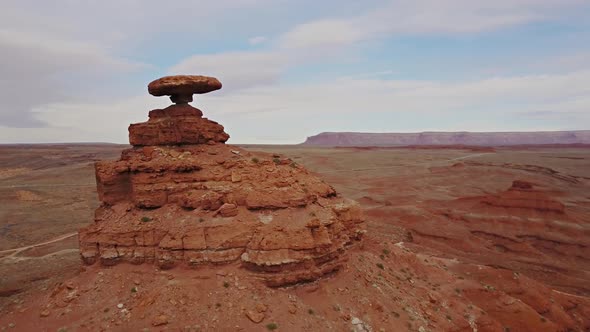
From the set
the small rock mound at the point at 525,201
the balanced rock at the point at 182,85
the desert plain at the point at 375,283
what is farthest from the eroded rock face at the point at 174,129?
the small rock mound at the point at 525,201

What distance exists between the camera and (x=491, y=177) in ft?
245

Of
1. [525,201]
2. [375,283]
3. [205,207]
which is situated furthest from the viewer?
[525,201]

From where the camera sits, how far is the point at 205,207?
49.5 feet

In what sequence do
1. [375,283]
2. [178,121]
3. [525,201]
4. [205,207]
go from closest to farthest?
[205,207]
[375,283]
[178,121]
[525,201]

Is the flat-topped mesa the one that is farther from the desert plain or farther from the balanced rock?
the desert plain

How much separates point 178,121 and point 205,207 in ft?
14.2

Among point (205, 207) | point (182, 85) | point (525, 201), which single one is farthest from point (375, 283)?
point (525, 201)

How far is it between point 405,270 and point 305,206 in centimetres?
764

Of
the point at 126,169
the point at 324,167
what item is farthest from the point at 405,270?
the point at 324,167

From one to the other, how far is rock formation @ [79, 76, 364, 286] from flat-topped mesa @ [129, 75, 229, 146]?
45 mm

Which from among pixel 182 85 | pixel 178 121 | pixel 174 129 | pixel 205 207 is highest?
pixel 182 85

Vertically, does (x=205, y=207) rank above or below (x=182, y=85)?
below

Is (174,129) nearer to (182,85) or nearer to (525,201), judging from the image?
(182,85)

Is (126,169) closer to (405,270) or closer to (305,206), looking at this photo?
(305,206)
